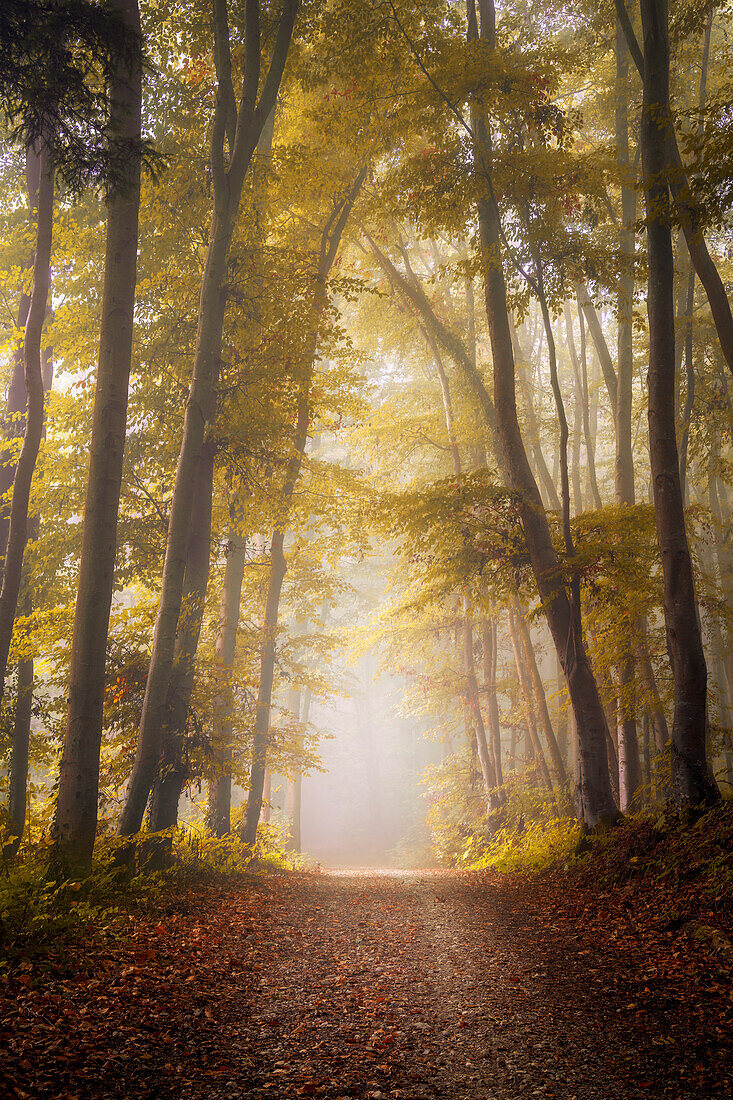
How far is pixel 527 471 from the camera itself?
29.4ft

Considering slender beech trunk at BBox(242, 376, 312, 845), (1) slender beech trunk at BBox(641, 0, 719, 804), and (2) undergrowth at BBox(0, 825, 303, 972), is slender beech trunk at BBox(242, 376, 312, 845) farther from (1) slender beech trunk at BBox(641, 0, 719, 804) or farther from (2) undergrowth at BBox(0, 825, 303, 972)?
(1) slender beech trunk at BBox(641, 0, 719, 804)

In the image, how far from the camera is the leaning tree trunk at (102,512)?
17.6 feet

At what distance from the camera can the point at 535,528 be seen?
852cm

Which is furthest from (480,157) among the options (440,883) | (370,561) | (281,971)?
(370,561)

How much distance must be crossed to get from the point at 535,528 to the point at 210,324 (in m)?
4.94

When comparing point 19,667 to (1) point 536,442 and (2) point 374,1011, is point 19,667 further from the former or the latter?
(1) point 536,442

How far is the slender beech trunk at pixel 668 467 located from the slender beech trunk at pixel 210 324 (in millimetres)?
4313

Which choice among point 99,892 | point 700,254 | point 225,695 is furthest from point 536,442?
point 99,892

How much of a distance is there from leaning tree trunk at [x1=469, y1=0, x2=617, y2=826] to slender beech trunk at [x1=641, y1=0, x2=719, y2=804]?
5.40 feet

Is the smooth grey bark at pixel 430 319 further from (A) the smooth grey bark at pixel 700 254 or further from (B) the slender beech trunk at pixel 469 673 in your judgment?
(A) the smooth grey bark at pixel 700 254

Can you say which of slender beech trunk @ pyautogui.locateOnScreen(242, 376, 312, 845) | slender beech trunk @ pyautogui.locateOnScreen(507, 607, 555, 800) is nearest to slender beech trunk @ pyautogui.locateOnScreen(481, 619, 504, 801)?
slender beech trunk @ pyautogui.locateOnScreen(507, 607, 555, 800)

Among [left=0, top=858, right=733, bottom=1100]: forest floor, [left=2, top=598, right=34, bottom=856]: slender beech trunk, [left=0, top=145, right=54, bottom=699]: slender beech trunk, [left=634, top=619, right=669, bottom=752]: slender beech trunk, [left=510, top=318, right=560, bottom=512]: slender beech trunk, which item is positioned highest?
[left=510, top=318, right=560, bottom=512]: slender beech trunk

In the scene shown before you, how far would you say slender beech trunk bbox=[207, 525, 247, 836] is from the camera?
7.71m

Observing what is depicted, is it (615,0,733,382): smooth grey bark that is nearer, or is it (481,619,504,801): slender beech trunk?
(615,0,733,382): smooth grey bark
